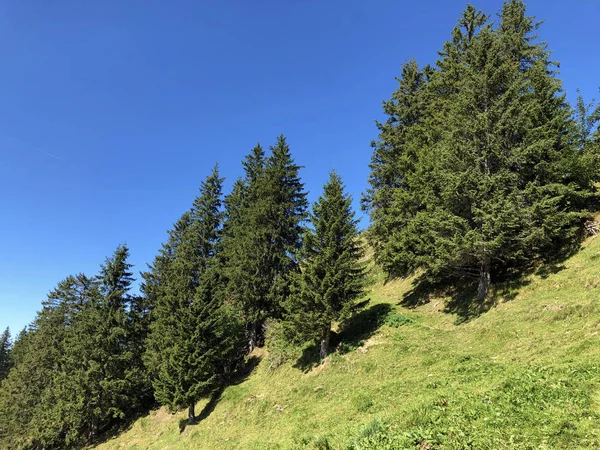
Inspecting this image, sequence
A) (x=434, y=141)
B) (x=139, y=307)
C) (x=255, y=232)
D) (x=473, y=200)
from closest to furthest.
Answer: (x=473, y=200) → (x=434, y=141) → (x=255, y=232) → (x=139, y=307)

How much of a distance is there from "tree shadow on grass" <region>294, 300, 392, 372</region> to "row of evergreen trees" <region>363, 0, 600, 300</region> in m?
4.28

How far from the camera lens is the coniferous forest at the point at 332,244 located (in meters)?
19.5

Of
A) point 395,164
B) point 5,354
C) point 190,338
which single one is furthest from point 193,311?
point 5,354

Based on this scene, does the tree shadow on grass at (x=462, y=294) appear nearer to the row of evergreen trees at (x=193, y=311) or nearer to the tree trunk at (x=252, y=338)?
the row of evergreen trees at (x=193, y=311)

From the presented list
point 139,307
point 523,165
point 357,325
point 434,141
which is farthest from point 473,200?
point 139,307

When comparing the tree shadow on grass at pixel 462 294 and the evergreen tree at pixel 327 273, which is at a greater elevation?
the evergreen tree at pixel 327 273

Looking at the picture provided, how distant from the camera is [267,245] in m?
30.1

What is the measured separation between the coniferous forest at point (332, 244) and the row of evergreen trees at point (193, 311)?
0.14 meters

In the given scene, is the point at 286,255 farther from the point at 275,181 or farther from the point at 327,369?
the point at 327,369

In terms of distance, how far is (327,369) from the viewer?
766 inches

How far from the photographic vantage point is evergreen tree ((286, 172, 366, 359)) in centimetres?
1984

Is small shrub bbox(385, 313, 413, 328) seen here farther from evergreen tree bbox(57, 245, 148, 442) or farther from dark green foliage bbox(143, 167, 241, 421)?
evergreen tree bbox(57, 245, 148, 442)

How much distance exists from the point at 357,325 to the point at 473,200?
38.0 ft

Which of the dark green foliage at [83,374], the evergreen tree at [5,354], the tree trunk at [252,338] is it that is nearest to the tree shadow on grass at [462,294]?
the tree trunk at [252,338]
